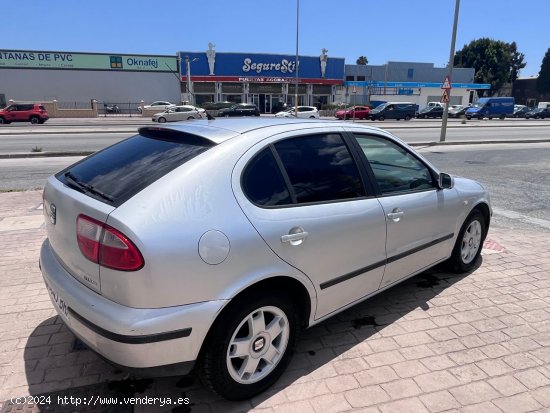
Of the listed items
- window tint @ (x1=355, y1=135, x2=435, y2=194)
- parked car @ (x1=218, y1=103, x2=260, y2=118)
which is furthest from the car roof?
parked car @ (x1=218, y1=103, x2=260, y2=118)

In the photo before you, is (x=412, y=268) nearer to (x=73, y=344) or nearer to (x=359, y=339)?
(x=359, y=339)

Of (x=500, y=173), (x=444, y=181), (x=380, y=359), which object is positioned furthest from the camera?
(x=500, y=173)

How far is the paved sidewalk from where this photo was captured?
2547 millimetres

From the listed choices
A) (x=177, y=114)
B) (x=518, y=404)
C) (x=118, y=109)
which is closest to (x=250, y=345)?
(x=518, y=404)

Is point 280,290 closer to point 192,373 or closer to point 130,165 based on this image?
point 192,373

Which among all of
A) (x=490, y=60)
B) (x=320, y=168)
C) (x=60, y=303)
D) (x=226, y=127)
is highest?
(x=490, y=60)

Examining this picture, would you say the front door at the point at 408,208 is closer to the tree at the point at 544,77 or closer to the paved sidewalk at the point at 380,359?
the paved sidewalk at the point at 380,359

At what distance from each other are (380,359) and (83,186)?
7.61ft

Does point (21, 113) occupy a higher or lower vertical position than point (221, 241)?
lower

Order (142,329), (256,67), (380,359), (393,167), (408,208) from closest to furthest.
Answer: (142,329), (380,359), (408,208), (393,167), (256,67)

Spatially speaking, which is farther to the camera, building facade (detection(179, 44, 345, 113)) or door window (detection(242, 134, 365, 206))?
building facade (detection(179, 44, 345, 113))

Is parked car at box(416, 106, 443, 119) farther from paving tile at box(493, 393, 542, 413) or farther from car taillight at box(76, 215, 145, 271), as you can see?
car taillight at box(76, 215, 145, 271)

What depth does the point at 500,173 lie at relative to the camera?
11.4 metres

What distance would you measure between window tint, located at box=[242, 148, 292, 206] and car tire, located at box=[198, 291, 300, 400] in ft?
1.83
